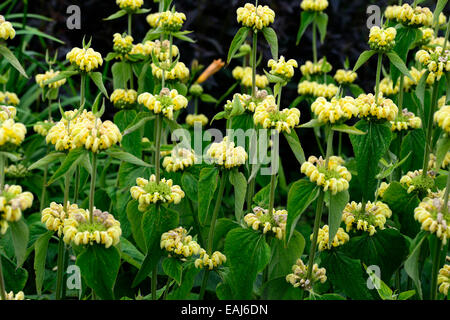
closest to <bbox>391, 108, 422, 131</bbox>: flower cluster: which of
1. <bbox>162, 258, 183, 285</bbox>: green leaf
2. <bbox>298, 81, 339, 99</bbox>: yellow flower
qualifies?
<bbox>298, 81, 339, 99</bbox>: yellow flower

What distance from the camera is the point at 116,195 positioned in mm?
2266

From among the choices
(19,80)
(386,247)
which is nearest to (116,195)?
(386,247)

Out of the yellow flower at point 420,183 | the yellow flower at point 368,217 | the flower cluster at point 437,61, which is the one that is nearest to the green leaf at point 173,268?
the yellow flower at point 368,217

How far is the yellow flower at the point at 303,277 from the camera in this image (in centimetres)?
179

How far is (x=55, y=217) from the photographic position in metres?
1.74

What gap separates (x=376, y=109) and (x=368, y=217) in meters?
0.37

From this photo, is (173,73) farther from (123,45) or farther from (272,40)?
(272,40)

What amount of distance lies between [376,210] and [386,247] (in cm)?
13

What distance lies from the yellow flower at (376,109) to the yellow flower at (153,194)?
2.06 feet

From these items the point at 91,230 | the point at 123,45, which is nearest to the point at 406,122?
the point at 123,45

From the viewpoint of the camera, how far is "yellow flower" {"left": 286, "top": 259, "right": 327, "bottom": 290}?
5.86 feet

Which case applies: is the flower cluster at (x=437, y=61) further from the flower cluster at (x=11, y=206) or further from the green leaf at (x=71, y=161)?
the flower cluster at (x=11, y=206)
